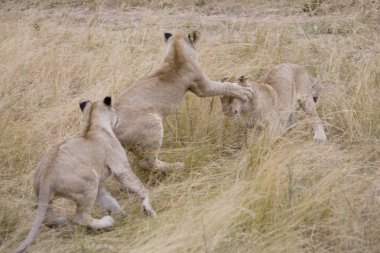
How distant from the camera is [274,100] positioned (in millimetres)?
6402

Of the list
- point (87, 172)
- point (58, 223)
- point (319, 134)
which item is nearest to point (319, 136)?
point (319, 134)

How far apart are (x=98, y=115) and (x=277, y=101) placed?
1788 mm

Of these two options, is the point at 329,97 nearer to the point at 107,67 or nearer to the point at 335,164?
the point at 335,164

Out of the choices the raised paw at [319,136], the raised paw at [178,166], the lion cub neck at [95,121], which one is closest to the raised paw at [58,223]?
the lion cub neck at [95,121]

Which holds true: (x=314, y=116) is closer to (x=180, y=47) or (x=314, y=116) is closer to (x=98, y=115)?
(x=180, y=47)

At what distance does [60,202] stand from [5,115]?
171 centimetres

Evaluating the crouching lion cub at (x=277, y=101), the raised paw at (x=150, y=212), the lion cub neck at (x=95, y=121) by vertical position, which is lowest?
the raised paw at (x=150, y=212)

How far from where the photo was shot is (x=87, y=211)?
16.3ft

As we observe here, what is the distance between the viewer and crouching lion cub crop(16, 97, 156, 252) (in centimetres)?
482

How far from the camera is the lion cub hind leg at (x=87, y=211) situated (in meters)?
4.91

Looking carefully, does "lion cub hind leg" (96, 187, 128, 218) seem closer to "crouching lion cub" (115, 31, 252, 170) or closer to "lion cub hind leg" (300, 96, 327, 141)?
"crouching lion cub" (115, 31, 252, 170)

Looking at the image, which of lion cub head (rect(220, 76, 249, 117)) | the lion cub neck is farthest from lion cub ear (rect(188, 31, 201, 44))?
the lion cub neck

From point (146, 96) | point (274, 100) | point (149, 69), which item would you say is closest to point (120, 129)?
point (146, 96)

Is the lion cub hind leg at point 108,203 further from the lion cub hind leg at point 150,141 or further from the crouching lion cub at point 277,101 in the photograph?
the crouching lion cub at point 277,101
